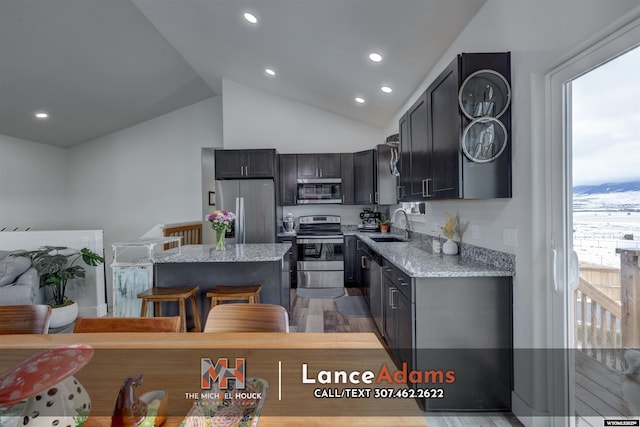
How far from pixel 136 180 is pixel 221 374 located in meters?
6.49

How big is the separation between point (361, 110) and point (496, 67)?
10.0ft

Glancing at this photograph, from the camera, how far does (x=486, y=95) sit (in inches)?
73.0

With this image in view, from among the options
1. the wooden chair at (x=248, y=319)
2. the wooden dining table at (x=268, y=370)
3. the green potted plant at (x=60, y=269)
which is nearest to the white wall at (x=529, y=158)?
the wooden dining table at (x=268, y=370)

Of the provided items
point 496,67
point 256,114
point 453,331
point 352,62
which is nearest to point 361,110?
point 352,62

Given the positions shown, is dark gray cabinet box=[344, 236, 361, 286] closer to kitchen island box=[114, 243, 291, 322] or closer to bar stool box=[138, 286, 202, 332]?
kitchen island box=[114, 243, 291, 322]

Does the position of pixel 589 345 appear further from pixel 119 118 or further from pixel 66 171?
pixel 66 171

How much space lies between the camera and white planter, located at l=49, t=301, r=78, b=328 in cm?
352

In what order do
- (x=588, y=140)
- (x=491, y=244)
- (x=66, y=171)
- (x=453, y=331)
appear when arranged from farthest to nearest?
1. (x=66, y=171)
2. (x=491, y=244)
3. (x=453, y=331)
4. (x=588, y=140)

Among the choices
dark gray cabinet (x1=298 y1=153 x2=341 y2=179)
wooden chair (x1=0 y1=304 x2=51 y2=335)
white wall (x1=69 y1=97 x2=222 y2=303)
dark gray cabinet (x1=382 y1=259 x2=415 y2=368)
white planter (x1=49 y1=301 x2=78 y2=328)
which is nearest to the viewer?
wooden chair (x1=0 y1=304 x2=51 y2=335)

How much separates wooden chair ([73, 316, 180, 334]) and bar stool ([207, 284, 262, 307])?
1065 millimetres

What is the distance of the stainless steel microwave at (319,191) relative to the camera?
4.99m

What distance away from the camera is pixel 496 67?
186 centimetres

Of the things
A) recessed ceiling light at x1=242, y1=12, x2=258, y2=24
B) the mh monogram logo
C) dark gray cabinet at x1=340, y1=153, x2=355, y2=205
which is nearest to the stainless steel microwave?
dark gray cabinet at x1=340, y1=153, x2=355, y2=205

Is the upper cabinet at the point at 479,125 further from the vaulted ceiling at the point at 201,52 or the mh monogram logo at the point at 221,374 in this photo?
the mh monogram logo at the point at 221,374
